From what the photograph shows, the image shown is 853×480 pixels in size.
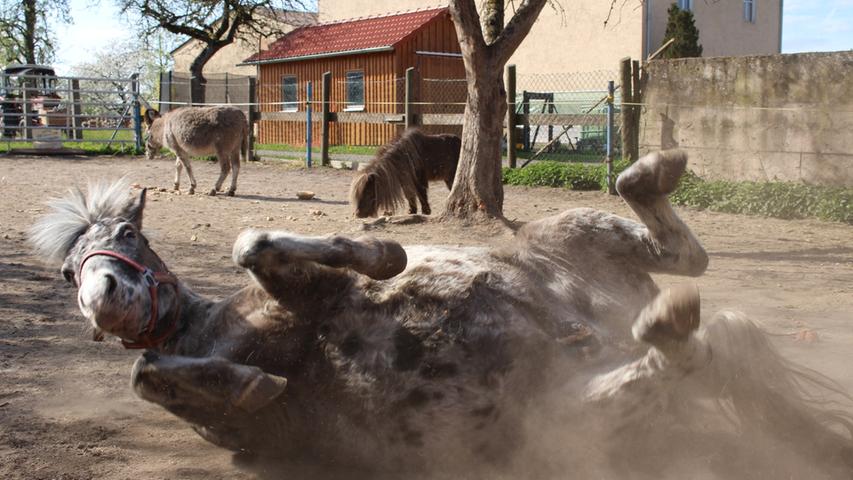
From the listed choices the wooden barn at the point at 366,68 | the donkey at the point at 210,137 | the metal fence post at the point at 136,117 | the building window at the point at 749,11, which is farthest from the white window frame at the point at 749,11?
the donkey at the point at 210,137

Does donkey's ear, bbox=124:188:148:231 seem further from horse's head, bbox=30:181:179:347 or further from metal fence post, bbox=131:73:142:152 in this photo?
metal fence post, bbox=131:73:142:152

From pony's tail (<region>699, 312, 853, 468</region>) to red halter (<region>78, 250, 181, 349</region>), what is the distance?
212 centimetres

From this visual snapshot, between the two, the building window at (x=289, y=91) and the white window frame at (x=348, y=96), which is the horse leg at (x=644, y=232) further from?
the building window at (x=289, y=91)

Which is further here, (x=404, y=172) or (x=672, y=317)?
(x=404, y=172)

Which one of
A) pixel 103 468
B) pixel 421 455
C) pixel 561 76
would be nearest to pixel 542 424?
pixel 421 455

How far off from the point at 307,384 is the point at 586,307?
1.15 meters

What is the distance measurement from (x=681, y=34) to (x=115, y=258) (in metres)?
25.6

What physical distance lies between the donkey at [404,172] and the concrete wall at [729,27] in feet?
56.4

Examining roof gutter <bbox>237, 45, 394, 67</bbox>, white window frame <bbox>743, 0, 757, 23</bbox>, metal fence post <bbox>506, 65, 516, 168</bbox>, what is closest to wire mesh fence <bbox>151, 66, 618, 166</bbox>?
metal fence post <bbox>506, 65, 516, 168</bbox>

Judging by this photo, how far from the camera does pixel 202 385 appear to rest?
2.83 m

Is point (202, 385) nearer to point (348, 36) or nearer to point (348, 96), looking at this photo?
Result: point (348, 96)

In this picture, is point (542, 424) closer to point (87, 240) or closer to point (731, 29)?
point (87, 240)

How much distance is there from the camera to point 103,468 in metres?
3.26

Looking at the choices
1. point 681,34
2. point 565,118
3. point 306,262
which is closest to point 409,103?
point 565,118
